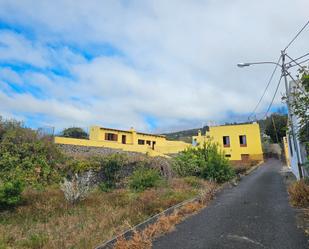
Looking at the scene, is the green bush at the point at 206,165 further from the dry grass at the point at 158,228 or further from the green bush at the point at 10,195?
the green bush at the point at 10,195

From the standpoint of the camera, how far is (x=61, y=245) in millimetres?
5312

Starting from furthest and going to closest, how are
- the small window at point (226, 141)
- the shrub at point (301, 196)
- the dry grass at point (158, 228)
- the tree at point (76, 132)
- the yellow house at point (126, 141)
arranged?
the small window at point (226, 141), the tree at point (76, 132), the yellow house at point (126, 141), the shrub at point (301, 196), the dry grass at point (158, 228)

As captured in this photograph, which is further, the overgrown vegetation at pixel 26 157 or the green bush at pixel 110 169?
the green bush at pixel 110 169

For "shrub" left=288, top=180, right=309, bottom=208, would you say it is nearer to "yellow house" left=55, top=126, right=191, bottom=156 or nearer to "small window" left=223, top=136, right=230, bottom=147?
"yellow house" left=55, top=126, right=191, bottom=156

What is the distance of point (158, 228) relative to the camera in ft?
21.5

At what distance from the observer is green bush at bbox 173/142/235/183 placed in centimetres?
1619

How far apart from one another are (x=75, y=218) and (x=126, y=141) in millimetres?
33378

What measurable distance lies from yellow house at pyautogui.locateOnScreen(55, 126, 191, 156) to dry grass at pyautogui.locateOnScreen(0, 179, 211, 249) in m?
14.2

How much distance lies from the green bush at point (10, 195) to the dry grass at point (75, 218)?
1.00 ft

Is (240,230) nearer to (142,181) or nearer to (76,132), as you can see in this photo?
(142,181)

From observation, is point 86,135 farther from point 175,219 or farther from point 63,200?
point 175,219

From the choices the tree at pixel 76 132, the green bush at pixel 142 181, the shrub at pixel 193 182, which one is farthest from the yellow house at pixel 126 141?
the shrub at pixel 193 182

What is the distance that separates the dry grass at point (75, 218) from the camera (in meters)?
5.61

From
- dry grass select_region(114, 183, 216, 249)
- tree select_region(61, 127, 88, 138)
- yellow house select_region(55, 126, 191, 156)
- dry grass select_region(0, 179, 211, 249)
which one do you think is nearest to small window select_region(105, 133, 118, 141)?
yellow house select_region(55, 126, 191, 156)
